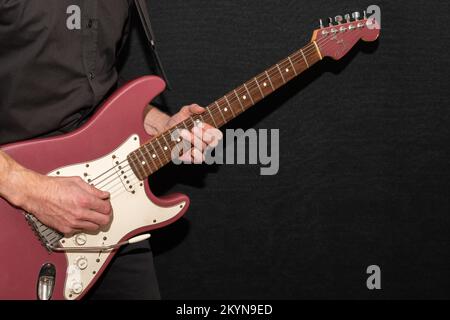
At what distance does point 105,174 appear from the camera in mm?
1439

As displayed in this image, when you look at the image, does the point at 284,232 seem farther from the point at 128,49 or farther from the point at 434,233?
the point at 128,49

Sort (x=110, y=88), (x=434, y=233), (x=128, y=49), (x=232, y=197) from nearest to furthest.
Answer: (x=110, y=88) < (x=128, y=49) < (x=232, y=197) < (x=434, y=233)

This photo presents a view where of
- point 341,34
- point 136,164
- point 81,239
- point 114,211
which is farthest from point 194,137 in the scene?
point 341,34

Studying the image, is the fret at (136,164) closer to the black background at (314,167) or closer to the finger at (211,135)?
the finger at (211,135)

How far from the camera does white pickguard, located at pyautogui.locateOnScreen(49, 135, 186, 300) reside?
4.67ft

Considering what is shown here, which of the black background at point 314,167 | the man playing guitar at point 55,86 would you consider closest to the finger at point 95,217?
the man playing guitar at point 55,86

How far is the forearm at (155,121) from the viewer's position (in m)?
1.60

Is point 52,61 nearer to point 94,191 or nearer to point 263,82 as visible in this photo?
point 94,191

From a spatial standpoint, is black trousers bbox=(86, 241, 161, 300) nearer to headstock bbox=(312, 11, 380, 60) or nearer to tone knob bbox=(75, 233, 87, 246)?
tone knob bbox=(75, 233, 87, 246)

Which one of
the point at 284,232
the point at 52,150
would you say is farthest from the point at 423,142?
the point at 52,150

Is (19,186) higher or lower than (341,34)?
lower

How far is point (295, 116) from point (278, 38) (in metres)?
0.26

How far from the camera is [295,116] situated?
1875mm

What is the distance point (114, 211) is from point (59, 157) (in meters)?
0.20
